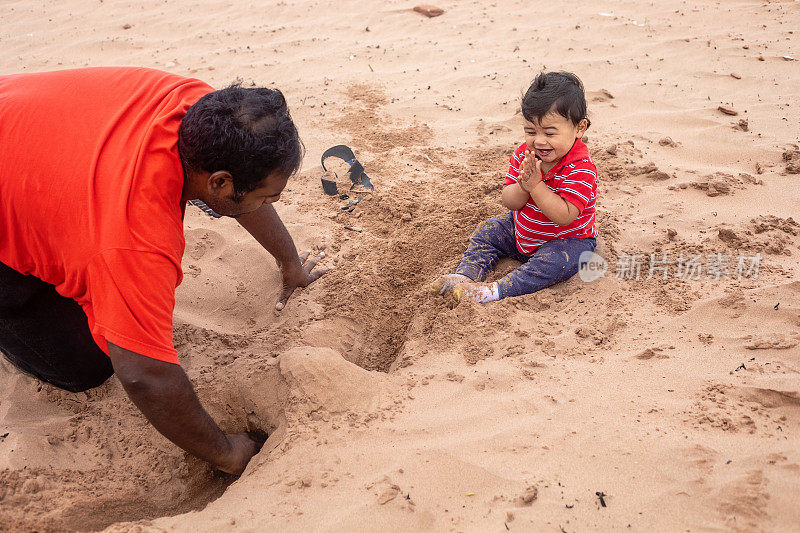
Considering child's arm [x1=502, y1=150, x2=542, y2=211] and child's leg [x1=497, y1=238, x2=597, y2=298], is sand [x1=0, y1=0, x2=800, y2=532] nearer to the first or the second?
child's leg [x1=497, y1=238, x2=597, y2=298]

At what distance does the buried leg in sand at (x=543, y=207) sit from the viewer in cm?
241

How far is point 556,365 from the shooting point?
2.08 metres

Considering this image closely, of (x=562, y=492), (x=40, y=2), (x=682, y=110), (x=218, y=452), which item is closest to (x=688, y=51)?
(x=682, y=110)

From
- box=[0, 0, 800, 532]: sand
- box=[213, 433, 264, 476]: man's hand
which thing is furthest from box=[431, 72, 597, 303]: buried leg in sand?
box=[213, 433, 264, 476]: man's hand

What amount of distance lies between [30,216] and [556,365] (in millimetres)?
1772

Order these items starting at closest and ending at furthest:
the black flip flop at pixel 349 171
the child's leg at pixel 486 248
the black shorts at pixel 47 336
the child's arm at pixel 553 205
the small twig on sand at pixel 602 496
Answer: the small twig on sand at pixel 602 496
the black shorts at pixel 47 336
the child's arm at pixel 553 205
the child's leg at pixel 486 248
the black flip flop at pixel 349 171

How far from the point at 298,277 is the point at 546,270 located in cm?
120

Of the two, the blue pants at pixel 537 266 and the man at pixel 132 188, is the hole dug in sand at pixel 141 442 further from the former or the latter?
the blue pants at pixel 537 266

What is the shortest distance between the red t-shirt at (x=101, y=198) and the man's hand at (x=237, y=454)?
0.46m

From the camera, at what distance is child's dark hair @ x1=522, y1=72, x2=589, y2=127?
237 cm

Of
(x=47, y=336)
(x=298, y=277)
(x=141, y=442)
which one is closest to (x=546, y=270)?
(x=298, y=277)

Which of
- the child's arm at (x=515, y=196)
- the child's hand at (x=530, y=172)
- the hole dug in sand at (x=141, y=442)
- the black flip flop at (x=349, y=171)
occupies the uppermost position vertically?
the child's hand at (x=530, y=172)

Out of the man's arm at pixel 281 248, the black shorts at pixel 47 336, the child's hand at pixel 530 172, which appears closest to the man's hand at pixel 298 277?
the man's arm at pixel 281 248

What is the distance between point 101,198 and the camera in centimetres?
156
